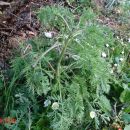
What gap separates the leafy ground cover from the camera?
235 centimetres

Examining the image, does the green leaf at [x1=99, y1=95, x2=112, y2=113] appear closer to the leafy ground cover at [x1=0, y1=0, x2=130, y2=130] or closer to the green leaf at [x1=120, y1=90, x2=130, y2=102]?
the leafy ground cover at [x1=0, y1=0, x2=130, y2=130]

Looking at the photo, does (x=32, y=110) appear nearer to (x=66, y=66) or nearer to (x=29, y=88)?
(x=29, y=88)

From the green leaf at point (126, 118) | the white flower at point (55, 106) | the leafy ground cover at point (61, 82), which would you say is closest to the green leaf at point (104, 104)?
the leafy ground cover at point (61, 82)

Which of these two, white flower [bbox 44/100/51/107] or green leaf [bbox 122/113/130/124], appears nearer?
white flower [bbox 44/100/51/107]

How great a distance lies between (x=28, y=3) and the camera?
3.41 meters

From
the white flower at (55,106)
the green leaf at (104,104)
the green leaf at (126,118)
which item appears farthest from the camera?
the green leaf at (126,118)

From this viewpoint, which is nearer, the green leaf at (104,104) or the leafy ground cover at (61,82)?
the leafy ground cover at (61,82)

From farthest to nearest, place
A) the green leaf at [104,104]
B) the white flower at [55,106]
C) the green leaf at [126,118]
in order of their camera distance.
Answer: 1. the green leaf at [126,118]
2. the green leaf at [104,104]
3. the white flower at [55,106]

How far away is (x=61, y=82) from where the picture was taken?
2.43 m

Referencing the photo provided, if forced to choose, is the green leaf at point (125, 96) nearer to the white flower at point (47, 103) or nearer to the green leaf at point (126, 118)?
the green leaf at point (126, 118)

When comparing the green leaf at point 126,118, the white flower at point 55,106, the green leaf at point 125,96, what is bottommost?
the green leaf at point 126,118

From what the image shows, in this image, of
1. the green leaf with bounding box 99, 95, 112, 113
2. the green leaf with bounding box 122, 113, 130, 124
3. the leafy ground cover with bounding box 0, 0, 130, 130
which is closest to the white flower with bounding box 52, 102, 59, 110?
the leafy ground cover with bounding box 0, 0, 130, 130

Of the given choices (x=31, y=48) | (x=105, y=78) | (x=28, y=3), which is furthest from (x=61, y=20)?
(x=28, y=3)

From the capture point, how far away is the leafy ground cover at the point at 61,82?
235 centimetres
